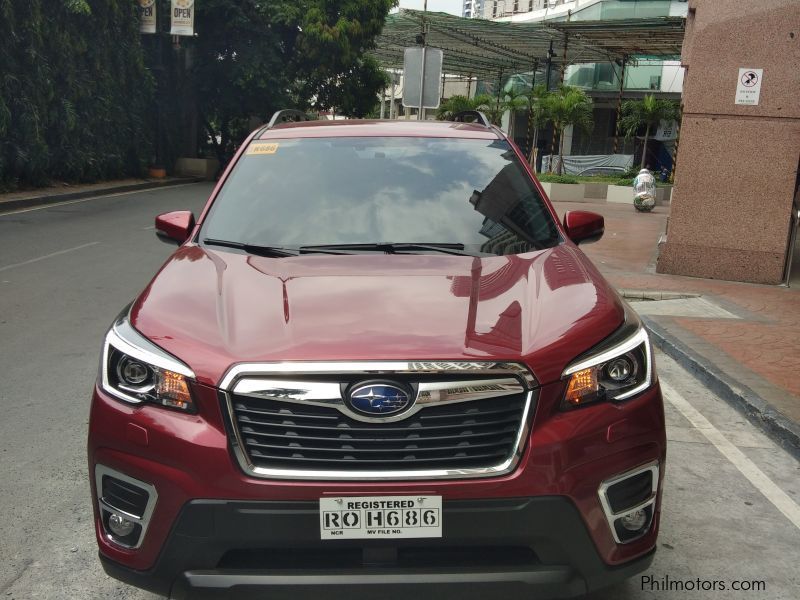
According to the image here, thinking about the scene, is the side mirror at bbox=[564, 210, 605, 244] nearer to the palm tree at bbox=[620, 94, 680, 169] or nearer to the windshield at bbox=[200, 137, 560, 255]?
the windshield at bbox=[200, 137, 560, 255]

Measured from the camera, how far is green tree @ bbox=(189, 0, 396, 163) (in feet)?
104

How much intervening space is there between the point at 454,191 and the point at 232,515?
2.08m

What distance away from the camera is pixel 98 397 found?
9.34 ft

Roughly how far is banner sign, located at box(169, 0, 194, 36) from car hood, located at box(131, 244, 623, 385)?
2617 cm

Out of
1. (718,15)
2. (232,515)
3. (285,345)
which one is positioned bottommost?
(232,515)

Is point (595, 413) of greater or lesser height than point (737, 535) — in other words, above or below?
above

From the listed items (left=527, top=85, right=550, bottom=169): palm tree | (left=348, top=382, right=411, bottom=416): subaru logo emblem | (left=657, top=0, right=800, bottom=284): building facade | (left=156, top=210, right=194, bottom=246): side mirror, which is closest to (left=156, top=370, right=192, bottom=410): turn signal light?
(left=348, top=382, right=411, bottom=416): subaru logo emblem

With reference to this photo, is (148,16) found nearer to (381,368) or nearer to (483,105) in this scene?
(483,105)

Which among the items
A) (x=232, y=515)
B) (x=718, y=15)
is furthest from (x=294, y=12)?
(x=232, y=515)

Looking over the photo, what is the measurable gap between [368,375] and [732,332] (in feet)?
21.1

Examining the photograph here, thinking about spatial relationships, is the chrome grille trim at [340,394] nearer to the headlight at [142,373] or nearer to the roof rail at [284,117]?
the headlight at [142,373]

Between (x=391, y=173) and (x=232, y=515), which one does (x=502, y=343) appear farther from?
(x=391, y=173)

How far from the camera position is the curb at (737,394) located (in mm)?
5266

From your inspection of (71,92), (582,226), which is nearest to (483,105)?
(71,92)
